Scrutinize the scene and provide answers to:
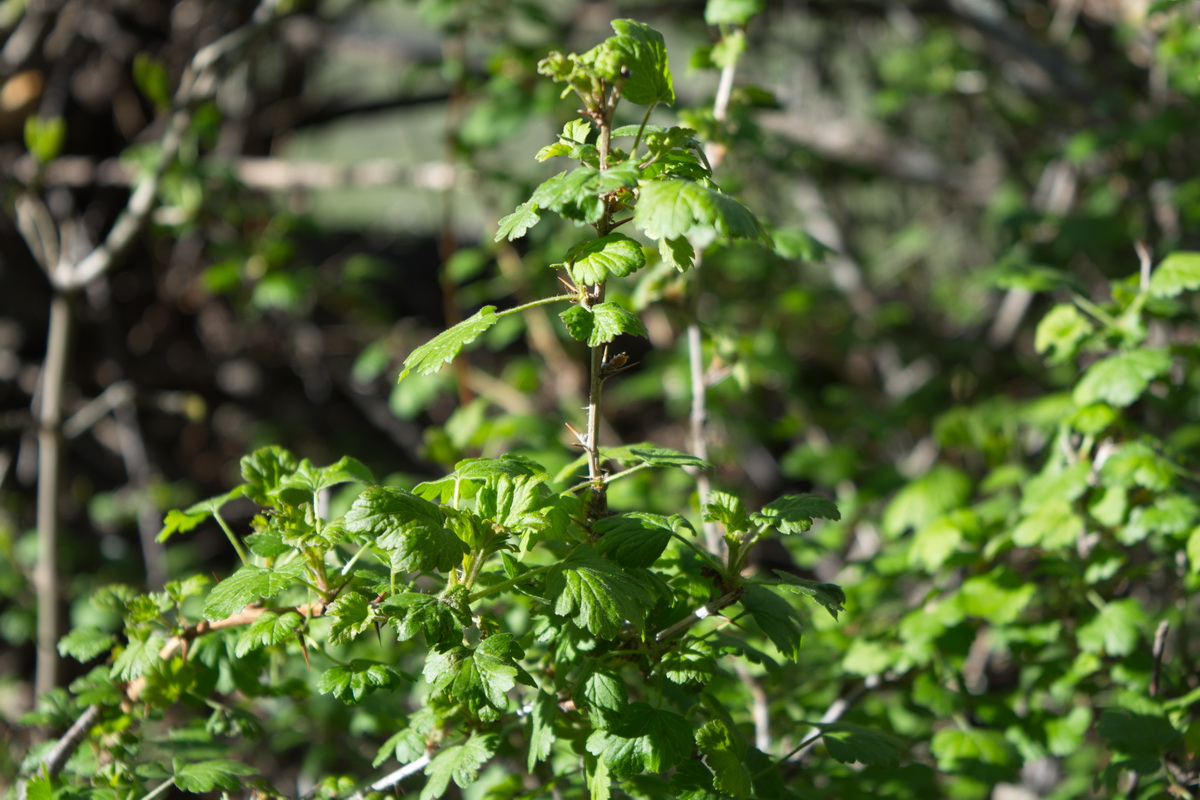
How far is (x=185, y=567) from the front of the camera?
340cm

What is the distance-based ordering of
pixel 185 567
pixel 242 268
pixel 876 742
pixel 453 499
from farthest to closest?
pixel 185 567
pixel 242 268
pixel 876 742
pixel 453 499

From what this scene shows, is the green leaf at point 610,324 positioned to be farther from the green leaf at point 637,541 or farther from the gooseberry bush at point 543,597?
the green leaf at point 637,541

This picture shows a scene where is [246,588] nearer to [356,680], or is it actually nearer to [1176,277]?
[356,680]

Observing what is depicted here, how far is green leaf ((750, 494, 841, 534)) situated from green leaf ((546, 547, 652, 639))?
0.20 metres

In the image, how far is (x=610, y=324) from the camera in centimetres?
100

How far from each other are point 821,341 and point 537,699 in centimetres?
292

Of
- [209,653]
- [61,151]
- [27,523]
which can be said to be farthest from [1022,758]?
[61,151]

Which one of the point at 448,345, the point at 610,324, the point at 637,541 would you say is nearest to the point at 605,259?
the point at 610,324

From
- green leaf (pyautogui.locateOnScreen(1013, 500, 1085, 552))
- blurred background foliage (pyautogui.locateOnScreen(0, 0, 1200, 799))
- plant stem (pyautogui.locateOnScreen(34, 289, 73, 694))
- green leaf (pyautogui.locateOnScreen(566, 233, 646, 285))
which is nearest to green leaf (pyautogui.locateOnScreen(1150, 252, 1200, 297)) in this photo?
blurred background foliage (pyautogui.locateOnScreen(0, 0, 1200, 799))

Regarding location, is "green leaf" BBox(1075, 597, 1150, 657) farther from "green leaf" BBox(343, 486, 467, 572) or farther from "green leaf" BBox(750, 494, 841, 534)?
"green leaf" BBox(343, 486, 467, 572)

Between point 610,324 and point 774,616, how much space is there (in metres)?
0.41

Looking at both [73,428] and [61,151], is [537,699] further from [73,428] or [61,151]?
[61,151]

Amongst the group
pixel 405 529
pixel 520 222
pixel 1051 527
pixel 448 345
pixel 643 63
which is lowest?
pixel 1051 527

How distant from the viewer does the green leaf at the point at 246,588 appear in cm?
99
